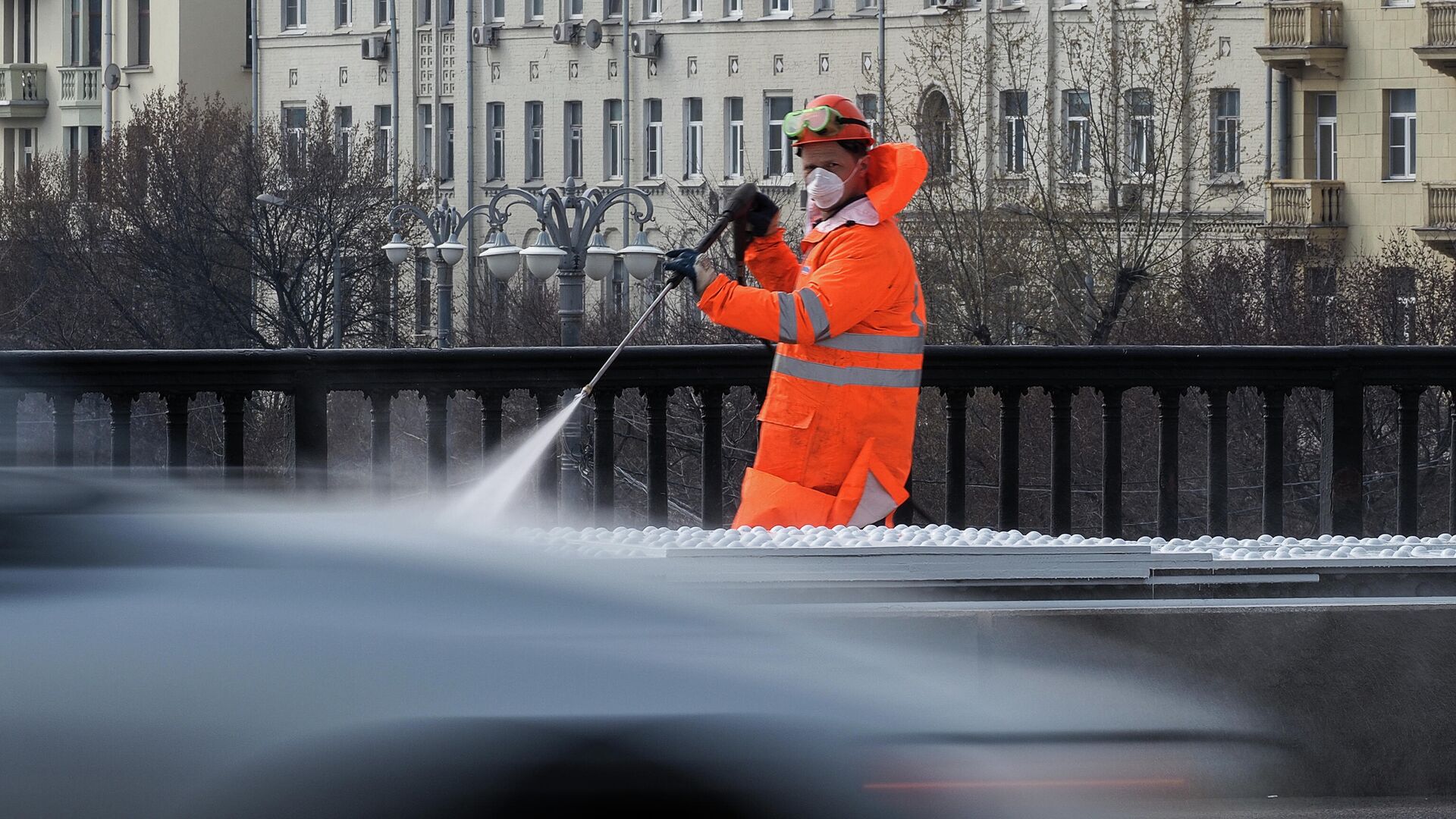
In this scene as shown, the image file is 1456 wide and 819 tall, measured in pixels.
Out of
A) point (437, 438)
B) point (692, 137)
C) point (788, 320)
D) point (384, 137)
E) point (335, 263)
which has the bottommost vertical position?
point (437, 438)

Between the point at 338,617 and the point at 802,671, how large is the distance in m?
0.54

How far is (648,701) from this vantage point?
107 inches

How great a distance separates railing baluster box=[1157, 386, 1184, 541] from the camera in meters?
8.08

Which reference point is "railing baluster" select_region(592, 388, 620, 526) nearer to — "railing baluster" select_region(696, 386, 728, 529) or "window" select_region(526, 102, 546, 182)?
"railing baluster" select_region(696, 386, 728, 529)

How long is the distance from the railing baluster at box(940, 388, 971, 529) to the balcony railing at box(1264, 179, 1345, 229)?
4179cm

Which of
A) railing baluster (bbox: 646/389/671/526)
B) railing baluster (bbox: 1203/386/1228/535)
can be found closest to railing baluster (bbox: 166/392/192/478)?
railing baluster (bbox: 646/389/671/526)

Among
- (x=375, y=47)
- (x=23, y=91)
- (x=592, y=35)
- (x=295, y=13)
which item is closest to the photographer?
(x=592, y=35)

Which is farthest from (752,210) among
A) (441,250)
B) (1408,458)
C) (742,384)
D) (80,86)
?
(80,86)

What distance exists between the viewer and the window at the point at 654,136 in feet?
211

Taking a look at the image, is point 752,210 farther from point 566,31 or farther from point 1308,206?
point 566,31

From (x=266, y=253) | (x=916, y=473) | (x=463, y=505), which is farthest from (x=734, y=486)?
(x=266, y=253)

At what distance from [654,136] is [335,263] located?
11293mm

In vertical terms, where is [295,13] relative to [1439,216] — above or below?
above

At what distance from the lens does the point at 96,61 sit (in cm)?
7625
